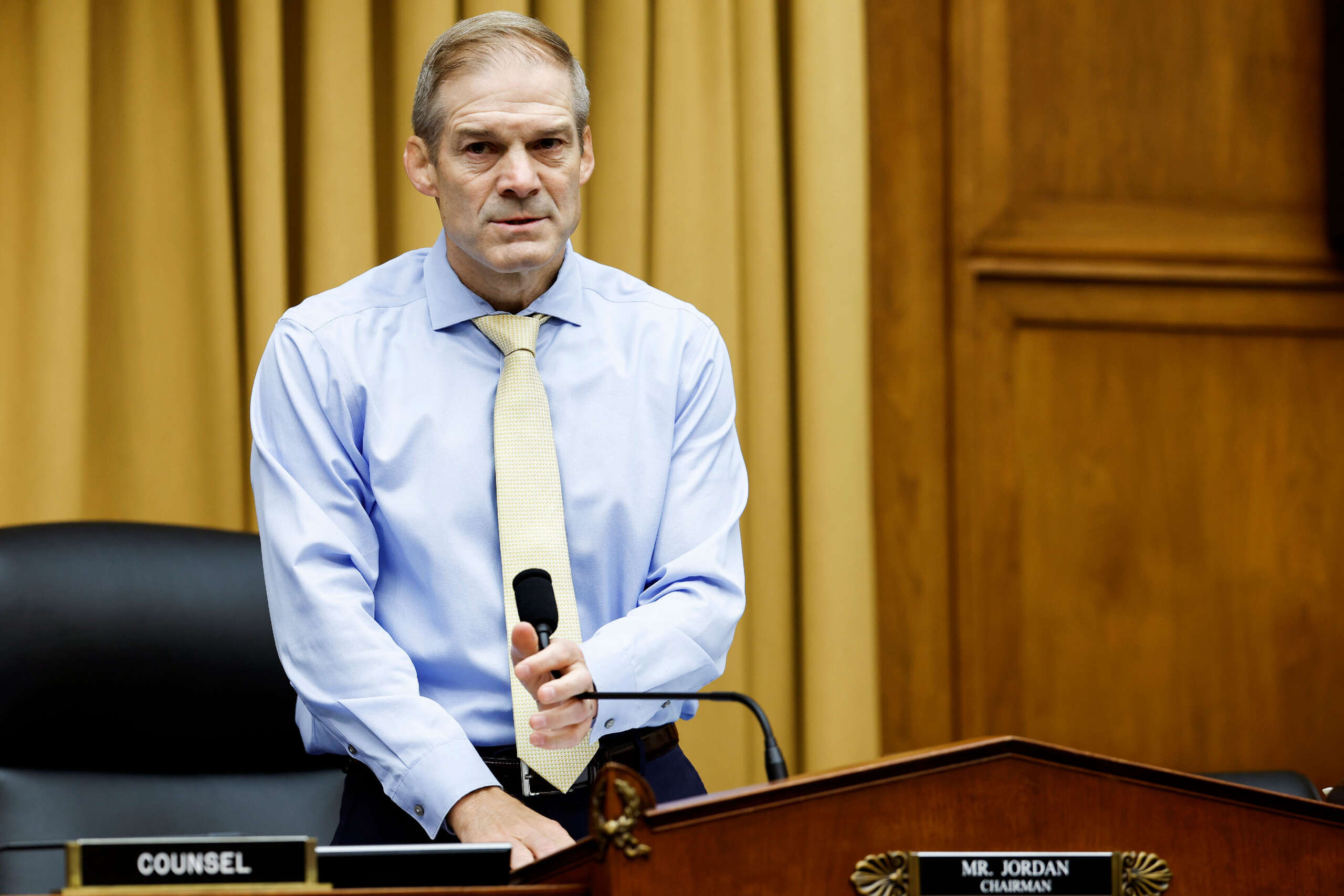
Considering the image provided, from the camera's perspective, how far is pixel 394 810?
137cm

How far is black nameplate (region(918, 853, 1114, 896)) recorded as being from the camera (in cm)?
74

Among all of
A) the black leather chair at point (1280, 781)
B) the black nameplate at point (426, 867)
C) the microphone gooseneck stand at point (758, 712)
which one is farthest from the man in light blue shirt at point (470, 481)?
the black leather chair at point (1280, 781)

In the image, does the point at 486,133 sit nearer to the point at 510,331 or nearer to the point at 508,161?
the point at 508,161

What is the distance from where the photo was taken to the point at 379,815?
4.51ft

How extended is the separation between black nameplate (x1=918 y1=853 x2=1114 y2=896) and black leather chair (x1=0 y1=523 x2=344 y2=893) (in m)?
1.04

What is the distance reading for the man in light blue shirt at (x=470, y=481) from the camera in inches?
51.9

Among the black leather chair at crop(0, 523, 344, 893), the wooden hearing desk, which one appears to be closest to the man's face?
the black leather chair at crop(0, 523, 344, 893)

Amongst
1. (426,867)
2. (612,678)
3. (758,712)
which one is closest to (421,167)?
(612,678)

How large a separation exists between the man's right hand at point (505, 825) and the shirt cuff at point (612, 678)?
A: 12 cm

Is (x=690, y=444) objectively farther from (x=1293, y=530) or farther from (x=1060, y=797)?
(x=1293, y=530)

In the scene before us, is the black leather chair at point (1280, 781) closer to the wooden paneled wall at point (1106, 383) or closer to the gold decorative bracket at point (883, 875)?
the wooden paneled wall at point (1106, 383)

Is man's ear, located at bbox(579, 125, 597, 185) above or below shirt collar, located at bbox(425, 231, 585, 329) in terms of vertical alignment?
above

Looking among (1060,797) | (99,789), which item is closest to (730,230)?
(99,789)

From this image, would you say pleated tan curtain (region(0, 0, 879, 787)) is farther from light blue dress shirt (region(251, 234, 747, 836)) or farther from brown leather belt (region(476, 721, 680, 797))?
brown leather belt (region(476, 721, 680, 797))
